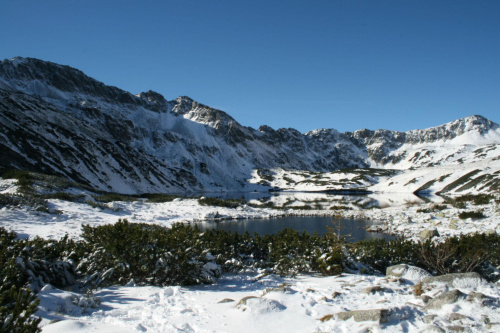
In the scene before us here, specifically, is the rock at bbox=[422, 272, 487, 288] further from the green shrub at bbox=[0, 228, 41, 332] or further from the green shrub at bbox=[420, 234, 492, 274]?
the green shrub at bbox=[0, 228, 41, 332]

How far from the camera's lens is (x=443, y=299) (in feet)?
18.5

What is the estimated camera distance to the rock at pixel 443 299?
552 cm

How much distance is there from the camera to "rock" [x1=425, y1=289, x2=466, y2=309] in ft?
18.1

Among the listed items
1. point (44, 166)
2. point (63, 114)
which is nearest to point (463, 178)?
point (44, 166)

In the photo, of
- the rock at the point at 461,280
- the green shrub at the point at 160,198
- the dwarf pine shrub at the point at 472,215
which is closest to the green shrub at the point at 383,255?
the rock at the point at 461,280

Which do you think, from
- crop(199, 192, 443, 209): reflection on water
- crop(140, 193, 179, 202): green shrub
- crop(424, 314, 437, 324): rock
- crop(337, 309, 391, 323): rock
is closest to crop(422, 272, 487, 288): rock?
crop(424, 314, 437, 324): rock

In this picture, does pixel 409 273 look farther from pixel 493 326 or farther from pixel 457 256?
pixel 493 326

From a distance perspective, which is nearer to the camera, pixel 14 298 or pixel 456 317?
pixel 14 298

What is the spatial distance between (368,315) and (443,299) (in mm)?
1667

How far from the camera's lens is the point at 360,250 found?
9.98 m

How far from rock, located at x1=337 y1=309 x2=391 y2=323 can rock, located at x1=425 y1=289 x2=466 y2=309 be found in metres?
1.08

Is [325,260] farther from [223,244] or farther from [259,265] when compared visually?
[223,244]

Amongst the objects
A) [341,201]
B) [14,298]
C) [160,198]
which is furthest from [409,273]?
[341,201]

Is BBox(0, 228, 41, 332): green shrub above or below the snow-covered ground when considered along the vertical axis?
above
